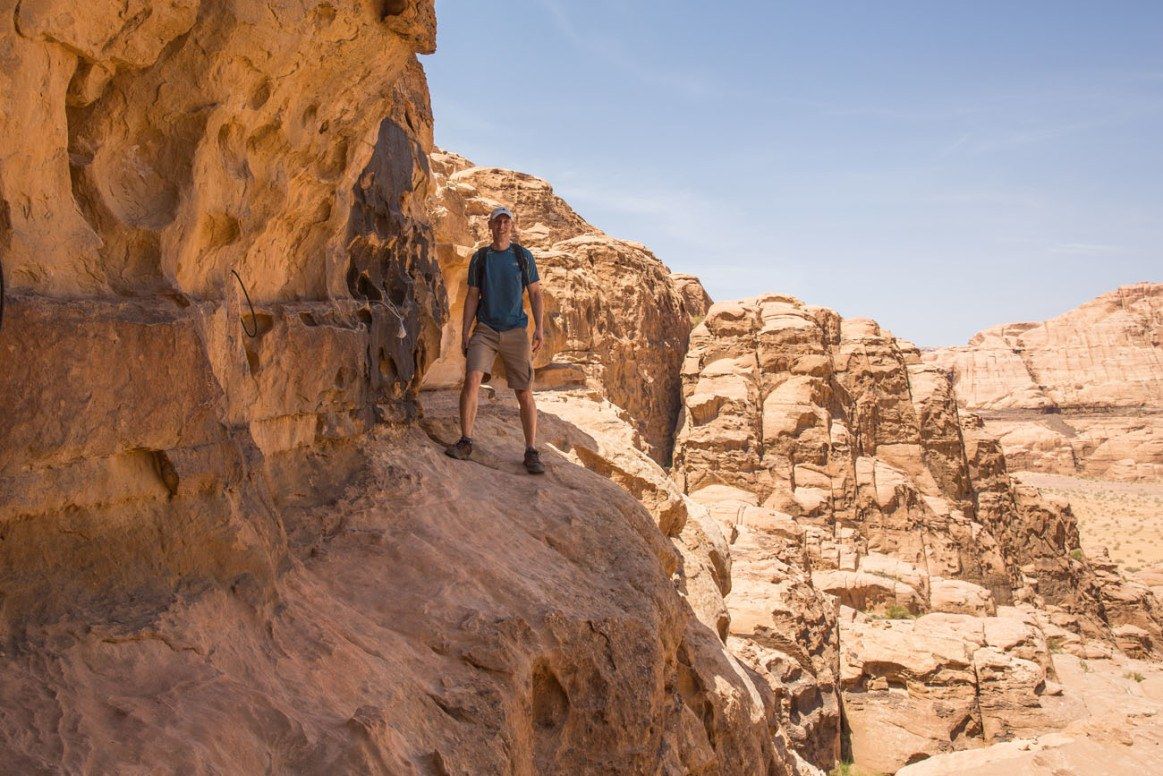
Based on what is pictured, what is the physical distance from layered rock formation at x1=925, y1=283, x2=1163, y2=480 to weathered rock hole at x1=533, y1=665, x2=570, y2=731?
5034 centimetres

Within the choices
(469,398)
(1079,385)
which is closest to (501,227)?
(469,398)

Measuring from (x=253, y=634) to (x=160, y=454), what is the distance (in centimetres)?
70

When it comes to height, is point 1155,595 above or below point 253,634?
below

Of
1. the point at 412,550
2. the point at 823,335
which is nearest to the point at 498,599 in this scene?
the point at 412,550

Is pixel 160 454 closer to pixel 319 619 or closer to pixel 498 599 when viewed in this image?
pixel 319 619

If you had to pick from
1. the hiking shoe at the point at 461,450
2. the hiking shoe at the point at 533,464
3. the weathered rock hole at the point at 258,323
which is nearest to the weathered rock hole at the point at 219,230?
the weathered rock hole at the point at 258,323

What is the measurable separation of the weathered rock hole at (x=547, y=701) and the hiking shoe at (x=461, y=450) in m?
1.96

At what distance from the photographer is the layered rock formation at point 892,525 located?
545 inches

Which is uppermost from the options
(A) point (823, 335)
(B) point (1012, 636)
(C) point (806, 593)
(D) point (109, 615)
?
(A) point (823, 335)

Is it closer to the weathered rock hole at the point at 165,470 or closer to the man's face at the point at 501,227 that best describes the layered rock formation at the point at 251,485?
the weathered rock hole at the point at 165,470

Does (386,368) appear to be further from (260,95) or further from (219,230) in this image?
(260,95)

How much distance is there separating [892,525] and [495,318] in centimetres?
1649

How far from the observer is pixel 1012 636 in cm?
1524

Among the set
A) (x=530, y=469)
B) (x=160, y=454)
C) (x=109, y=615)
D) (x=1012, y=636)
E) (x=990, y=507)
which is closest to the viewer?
(x=109, y=615)
